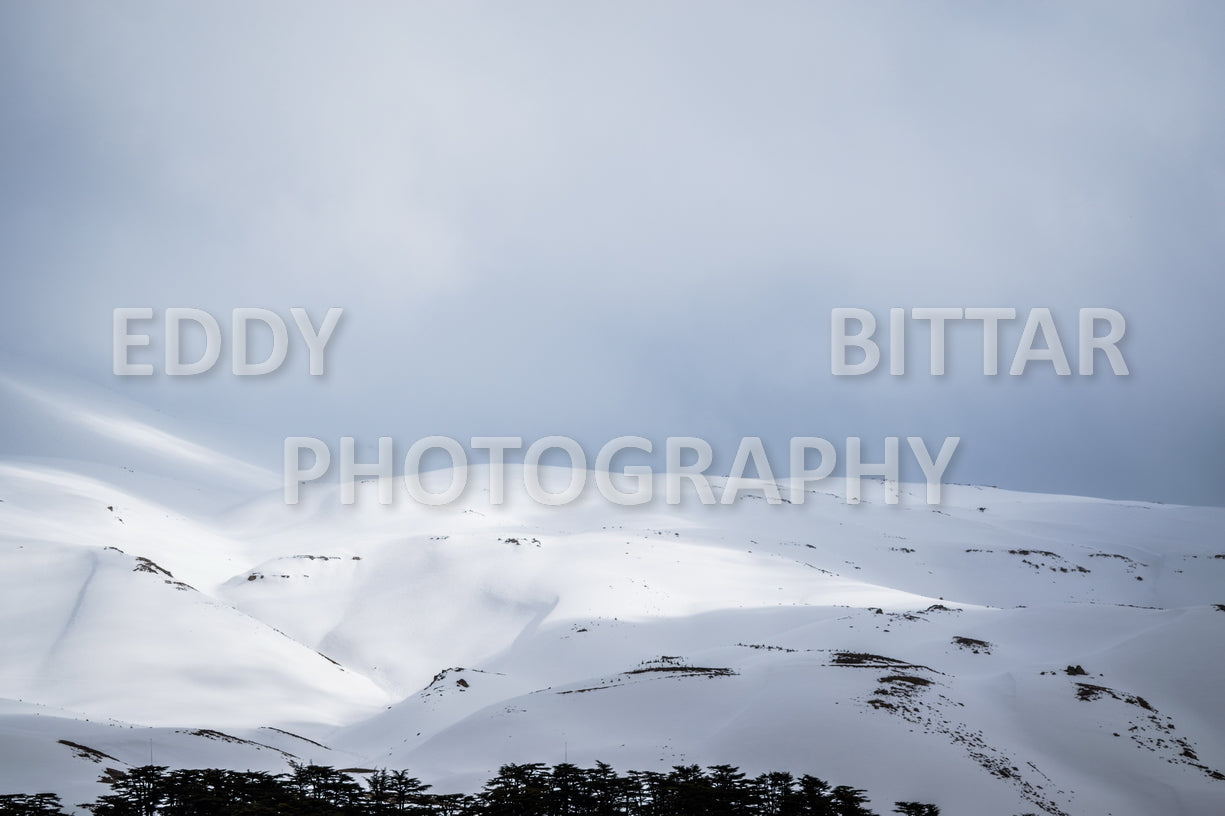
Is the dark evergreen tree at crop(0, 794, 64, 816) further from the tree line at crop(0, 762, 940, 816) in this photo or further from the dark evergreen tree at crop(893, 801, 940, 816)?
the dark evergreen tree at crop(893, 801, 940, 816)

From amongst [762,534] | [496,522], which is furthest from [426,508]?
[762,534]

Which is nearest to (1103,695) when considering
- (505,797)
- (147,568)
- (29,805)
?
(505,797)

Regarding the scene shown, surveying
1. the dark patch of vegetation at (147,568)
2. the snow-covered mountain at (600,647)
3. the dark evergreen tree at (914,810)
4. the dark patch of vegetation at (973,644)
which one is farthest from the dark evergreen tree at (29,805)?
the dark patch of vegetation at (973,644)

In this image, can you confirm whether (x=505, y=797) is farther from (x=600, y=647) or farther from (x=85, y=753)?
(x=600, y=647)

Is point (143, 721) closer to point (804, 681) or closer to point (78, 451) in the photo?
point (804, 681)

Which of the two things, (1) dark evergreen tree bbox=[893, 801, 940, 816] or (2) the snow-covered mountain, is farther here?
(2) the snow-covered mountain

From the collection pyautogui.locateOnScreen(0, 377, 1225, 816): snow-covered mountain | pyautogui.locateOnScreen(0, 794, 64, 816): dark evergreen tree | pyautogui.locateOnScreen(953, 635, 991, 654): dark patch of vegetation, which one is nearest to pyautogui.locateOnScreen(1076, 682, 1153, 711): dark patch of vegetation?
pyautogui.locateOnScreen(0, 377, 1225, 816): snow-covered mountain

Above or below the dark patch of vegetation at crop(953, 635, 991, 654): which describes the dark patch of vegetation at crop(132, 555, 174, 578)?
above

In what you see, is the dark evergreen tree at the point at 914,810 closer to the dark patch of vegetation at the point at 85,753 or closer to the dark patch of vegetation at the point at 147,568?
the dark patch of vegetation at the point at 85,753

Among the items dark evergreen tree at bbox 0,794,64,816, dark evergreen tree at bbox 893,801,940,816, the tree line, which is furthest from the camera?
dark evergreen tree at bbox 893,801,940,816
